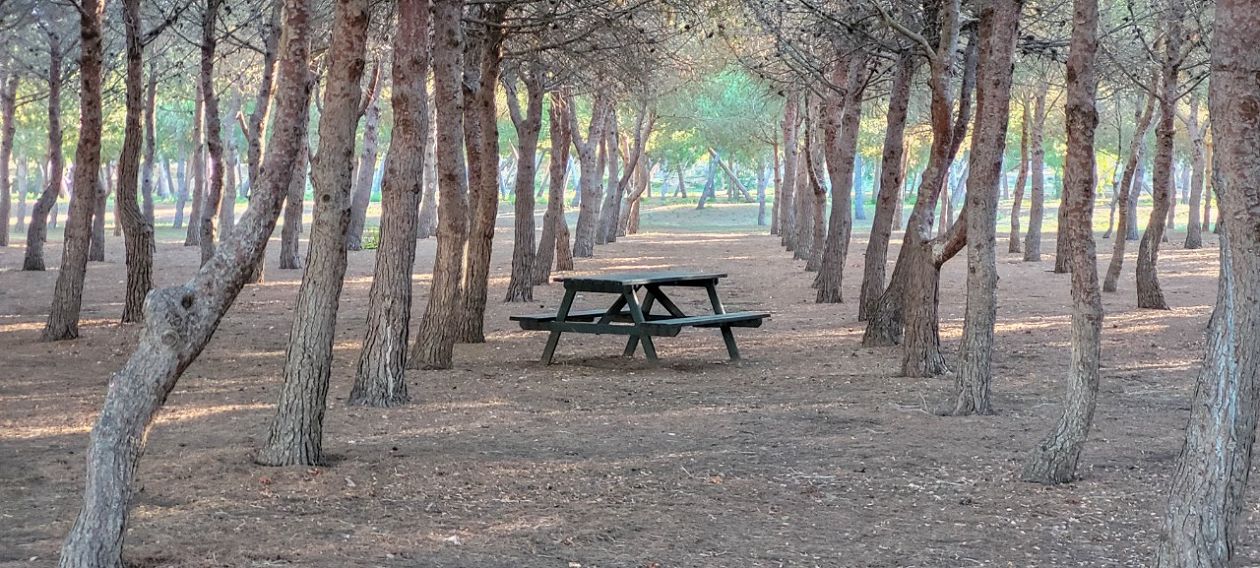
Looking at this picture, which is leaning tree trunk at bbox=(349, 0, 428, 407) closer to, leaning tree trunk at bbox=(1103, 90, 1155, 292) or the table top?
the table top

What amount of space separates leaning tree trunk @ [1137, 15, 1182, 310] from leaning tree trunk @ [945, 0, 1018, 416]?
299 inches

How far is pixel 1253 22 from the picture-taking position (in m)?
4.57

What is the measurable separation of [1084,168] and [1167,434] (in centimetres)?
233

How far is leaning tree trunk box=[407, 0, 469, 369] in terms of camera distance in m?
10.2

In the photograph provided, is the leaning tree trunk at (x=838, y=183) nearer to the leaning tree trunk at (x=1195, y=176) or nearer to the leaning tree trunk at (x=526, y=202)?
the leaning tree trunk at (x=526, y=202)

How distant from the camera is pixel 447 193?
36.0 ft

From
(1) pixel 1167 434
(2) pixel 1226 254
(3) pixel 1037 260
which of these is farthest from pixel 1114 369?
(3) pixel 1037 260

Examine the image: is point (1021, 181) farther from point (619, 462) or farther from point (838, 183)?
point (619, 462)

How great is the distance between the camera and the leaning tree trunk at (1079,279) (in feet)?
22.2

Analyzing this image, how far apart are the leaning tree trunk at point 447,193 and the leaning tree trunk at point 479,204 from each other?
5.03 ft

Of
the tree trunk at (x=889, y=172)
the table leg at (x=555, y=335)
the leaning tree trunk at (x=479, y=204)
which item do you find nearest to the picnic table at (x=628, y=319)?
the table leg at (x=555, y=335)

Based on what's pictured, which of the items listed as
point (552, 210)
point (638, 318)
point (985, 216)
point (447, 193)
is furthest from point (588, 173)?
point (985, 216)

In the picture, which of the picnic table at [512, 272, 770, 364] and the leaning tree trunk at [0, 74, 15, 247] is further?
the leaning tree trunk at [0, 74, 15, 247]

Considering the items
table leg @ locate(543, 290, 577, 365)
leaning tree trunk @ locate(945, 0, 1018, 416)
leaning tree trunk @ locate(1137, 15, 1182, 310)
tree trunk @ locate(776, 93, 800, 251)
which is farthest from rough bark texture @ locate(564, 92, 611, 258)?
leaning tree trunk @ locate(945, 0, 1018, 416)
